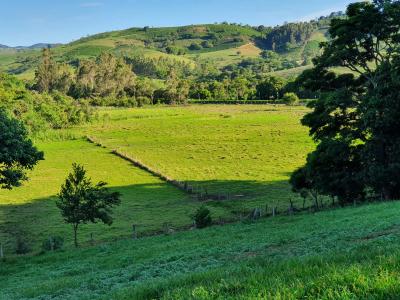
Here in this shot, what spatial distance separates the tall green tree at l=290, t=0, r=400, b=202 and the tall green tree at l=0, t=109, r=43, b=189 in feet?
70.1

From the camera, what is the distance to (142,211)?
48125 millimetres

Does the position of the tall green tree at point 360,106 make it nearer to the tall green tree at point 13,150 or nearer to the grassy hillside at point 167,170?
the grassy hillside at point 167,170

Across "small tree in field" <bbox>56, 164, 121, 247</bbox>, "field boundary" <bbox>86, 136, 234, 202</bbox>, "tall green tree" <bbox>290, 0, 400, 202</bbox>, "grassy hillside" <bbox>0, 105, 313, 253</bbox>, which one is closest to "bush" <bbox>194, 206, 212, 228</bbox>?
"grassy hillside" <bbox>0, 105, 313, 253</bbox>

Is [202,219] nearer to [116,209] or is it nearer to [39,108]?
[116,209]

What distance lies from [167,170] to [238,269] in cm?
6238

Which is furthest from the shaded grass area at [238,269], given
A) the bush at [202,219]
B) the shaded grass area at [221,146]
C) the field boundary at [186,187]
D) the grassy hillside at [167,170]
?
the shaded grass area at [221,146]

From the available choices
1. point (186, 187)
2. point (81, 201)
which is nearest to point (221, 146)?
point (186, 187)

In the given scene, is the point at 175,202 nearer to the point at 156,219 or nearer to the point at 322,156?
the point at 156,219

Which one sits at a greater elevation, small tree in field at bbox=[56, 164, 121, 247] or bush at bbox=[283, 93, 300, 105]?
bush at bbox=[283, 93, 300, 105]

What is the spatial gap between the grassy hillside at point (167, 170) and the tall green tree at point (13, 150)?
10.4 metres

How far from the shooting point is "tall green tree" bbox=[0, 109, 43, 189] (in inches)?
1000

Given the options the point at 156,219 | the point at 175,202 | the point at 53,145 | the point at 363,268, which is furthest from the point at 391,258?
the point at 53,145

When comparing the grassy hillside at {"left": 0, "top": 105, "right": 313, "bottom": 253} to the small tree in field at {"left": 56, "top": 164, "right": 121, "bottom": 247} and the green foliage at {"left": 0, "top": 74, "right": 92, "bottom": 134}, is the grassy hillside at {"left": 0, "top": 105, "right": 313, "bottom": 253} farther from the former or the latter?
the green foliage at {"left": 0, "top": 74, "right": 92, "bottom": 134}

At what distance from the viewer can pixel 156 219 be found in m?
44.0
